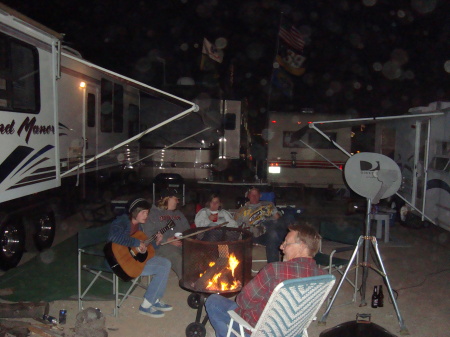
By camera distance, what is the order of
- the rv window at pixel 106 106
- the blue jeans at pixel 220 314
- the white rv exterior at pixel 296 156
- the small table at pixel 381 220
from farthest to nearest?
1. the white rv exterior at pixel 296 156
2. the rv window at pixel 106 106
3. the small table at pixel 381 220
4. the blue jeans at pixel 220 314

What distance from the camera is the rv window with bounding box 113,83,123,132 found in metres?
9.42

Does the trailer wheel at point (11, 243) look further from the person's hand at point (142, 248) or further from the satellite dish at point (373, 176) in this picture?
the satellite dish at point (373, 176)

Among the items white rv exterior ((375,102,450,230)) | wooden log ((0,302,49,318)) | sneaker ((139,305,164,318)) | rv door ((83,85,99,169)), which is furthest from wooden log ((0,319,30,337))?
white rv exterior ((375,102,450,230))

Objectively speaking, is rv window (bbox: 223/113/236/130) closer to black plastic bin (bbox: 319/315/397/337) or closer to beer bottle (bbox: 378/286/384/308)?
beer bottle (bbox: 378/286/384/308)

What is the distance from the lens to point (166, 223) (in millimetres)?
5164

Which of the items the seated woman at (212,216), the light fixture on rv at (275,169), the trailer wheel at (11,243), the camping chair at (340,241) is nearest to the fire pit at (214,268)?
the camping chair at (340,241)

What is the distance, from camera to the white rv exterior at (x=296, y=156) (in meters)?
12.8

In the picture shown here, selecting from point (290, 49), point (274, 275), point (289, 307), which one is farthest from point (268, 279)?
point (290, 49)

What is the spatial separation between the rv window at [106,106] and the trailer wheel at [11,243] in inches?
121

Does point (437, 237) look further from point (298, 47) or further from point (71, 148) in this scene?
point (298, 47)

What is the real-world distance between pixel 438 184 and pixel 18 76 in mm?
6997

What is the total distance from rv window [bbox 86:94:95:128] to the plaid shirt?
222 inches

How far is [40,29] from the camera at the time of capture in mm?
5445

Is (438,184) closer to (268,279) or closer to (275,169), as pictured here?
(275,169)
